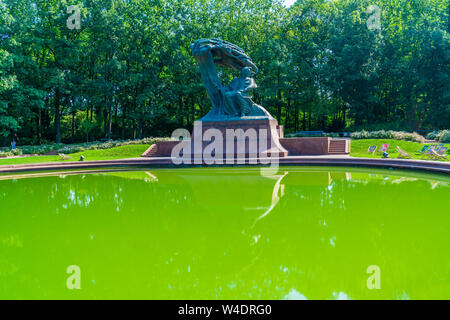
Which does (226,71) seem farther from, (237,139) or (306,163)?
(306,163)

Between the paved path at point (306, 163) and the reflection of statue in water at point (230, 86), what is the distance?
4239 mm

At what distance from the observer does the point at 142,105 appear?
33.5m

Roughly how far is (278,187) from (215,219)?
3.99 m

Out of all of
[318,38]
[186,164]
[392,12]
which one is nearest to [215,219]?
[186,164]

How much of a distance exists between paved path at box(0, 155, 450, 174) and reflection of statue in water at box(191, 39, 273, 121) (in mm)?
4239

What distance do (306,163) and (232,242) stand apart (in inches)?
428

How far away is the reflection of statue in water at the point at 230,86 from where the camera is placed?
1897 centimetres

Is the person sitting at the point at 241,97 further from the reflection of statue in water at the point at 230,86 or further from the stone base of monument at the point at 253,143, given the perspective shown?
the stone base of monument at the point at 253,143

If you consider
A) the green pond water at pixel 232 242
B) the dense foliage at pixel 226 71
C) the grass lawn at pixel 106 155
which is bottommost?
the green pond water at pixel 232 242

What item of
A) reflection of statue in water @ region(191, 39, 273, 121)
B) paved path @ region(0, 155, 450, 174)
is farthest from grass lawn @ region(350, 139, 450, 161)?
reflection of statue in water @ region(191, 39, 273, 121)

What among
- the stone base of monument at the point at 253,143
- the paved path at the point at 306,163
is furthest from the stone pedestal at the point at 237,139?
the paved path at the point at 306,163

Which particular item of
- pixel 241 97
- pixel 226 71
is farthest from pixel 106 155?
pixel 226 71

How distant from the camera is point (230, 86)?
20.0 m

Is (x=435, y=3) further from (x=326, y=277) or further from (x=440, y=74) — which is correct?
(x=326, y=277)
